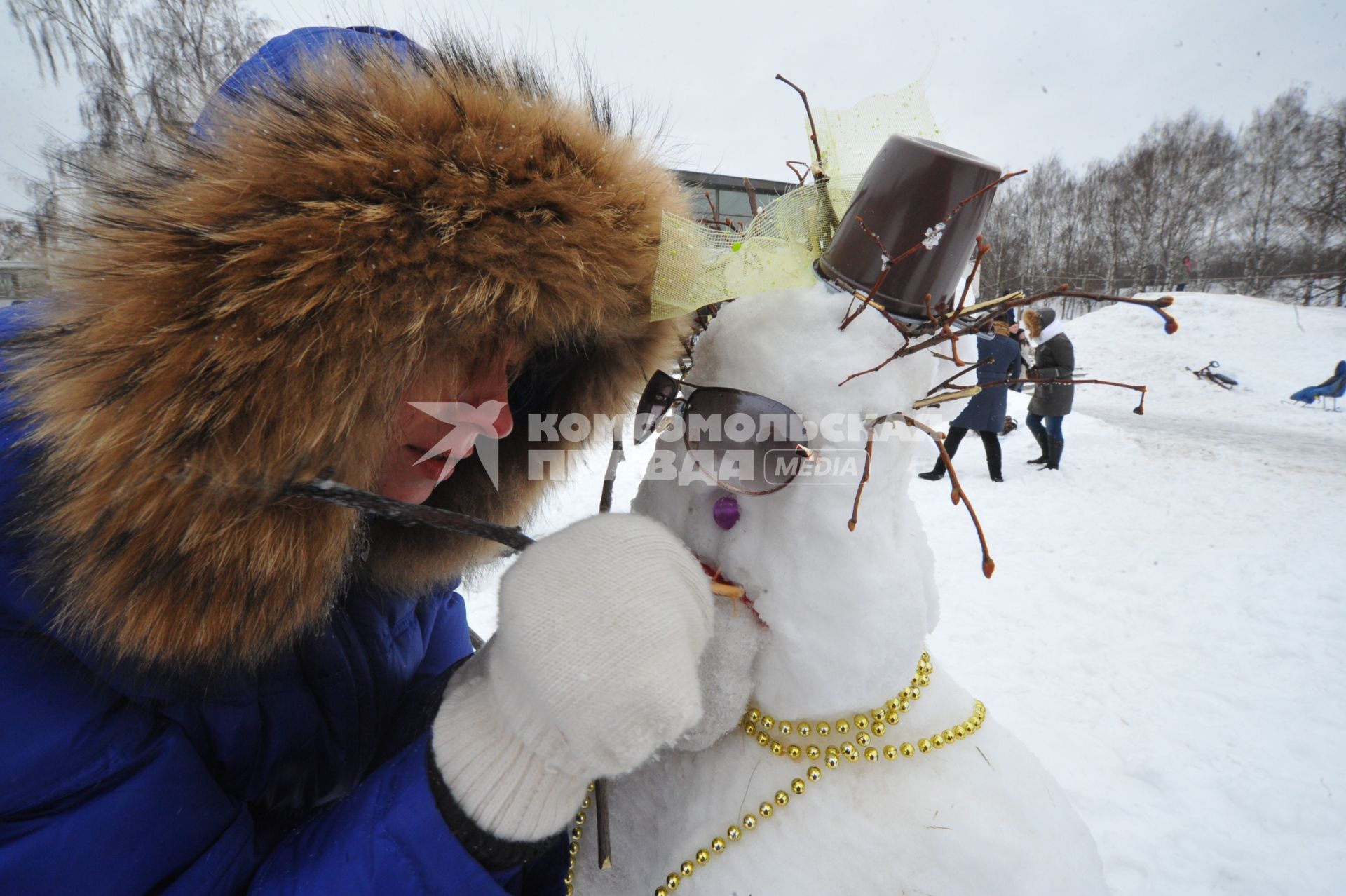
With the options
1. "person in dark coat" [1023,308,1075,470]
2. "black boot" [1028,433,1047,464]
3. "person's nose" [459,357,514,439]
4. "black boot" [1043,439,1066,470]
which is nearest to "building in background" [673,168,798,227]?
"person's nose" [459,357,514,439]

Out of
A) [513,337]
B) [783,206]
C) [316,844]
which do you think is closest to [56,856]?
[316,844]

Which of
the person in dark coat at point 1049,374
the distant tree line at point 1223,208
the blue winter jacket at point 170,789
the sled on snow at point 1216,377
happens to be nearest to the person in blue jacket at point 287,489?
the blue winter jacket at point 170,789

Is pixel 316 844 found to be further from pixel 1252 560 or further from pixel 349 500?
pixel 1252 560

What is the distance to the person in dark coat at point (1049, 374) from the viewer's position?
5438 millimetres

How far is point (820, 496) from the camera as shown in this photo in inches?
29.9

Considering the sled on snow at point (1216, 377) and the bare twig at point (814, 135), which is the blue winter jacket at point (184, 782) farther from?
the sled on snow at point (1216, 377)

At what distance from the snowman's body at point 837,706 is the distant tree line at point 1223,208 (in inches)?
783

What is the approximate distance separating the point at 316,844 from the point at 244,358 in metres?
0.57

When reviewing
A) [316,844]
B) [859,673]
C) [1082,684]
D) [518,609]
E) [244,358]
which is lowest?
[1082,684]

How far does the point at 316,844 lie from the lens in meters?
0.73

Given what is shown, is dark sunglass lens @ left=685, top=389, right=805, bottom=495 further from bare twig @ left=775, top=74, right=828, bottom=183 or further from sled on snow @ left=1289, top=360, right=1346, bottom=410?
sled on snow @ left=1289, top=360, right=1346, bottom=410

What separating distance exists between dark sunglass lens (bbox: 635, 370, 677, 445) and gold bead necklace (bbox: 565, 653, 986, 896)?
15.6 inches

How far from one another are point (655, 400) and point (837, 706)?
452 millimetres

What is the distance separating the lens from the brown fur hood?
640mm
